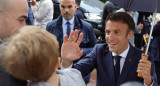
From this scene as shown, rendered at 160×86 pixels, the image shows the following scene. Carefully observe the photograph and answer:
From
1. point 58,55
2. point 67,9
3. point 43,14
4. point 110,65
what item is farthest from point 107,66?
point 43,14

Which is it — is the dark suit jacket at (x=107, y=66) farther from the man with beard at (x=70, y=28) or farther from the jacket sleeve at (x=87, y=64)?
the man with beard at (x=70, y=28)

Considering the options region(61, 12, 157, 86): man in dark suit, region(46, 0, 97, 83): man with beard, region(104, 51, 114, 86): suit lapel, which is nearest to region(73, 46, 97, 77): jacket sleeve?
region(61, 12, 157, 86): man in dark suit

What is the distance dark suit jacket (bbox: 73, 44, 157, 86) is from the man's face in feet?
0.30

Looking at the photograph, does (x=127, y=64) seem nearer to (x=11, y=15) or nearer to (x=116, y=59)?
(x=116, y=59)

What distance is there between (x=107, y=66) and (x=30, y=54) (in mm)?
1310

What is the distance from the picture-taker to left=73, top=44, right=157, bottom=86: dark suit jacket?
2.35m

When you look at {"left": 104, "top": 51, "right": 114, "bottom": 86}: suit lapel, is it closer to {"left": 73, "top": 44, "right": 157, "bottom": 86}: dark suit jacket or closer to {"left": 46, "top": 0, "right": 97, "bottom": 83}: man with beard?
{"left": 73, "top": 44, "right": 157, "bottom": 86}: dark suit jacket

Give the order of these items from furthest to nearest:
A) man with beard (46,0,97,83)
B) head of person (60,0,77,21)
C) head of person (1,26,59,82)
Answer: head of person (60,0,77,21), man with beard (46,0,97,83), head of person (1,26,59,82)

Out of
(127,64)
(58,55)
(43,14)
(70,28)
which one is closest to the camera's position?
(58,55)

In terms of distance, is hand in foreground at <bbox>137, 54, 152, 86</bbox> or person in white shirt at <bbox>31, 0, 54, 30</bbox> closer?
hand in foreground at <bbox>137, 54, 152, 86</bbox>

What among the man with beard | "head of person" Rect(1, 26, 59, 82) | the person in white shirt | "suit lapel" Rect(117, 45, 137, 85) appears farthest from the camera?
the person in white shirt

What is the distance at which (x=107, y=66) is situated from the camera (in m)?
2.43

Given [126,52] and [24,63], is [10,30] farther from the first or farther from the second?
[126,52]

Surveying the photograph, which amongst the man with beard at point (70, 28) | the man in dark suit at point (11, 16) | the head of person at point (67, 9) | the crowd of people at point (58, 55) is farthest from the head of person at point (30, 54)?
the head of person at point (67, 9)
